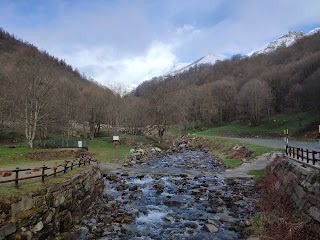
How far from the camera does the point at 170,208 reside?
17406 millimetres

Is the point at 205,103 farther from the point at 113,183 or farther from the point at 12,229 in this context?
the point at 12,229

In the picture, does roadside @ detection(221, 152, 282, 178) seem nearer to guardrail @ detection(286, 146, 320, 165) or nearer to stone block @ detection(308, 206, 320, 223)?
guardrail @ detection(286, 146, 320, 165)

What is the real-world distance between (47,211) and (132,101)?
81.0 m

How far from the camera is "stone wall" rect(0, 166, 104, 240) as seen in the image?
33.9 ft

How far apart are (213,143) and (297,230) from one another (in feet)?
147

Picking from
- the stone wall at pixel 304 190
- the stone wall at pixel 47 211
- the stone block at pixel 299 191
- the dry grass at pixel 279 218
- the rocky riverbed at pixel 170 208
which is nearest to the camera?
the stone wall at pixel 47 211

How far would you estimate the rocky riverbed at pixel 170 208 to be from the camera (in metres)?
13.5

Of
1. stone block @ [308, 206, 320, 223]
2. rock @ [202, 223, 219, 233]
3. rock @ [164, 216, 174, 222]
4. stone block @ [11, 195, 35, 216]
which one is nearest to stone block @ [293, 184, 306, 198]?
stone block @ [308, 206, 320, 223]

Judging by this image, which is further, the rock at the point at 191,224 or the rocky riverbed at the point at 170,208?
the rock at the point at 191,224

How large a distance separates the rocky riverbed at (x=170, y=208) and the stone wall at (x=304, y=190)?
2516 millimetres

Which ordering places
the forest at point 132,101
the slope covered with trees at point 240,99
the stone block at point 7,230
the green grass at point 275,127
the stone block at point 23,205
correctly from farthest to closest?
the green grass at point 275,127 → the slope covered with trees at point 240,99 → the forest at point 132,101 → the stone block at point 23,205 → the stone block at point 7,230

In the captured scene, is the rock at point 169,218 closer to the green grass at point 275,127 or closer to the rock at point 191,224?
the rock at point 191,224

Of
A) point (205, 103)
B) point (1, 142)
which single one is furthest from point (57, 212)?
point (205, 103)

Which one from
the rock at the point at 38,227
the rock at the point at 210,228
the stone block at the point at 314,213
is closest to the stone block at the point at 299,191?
the stone block at the point at 314,213
